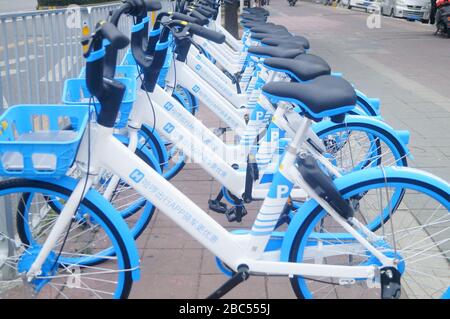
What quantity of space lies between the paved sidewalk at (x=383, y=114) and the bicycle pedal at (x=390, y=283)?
2.17 ft

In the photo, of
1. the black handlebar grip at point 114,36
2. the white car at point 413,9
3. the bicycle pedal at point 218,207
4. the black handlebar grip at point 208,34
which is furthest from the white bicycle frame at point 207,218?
the white car at point 413,9

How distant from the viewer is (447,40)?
14.0 metres

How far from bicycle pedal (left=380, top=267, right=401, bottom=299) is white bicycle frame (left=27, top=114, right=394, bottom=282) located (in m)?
0.03

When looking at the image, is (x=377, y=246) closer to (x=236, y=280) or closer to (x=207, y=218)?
(x=236, y=280)

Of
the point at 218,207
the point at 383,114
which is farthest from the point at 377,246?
the point at 383,114

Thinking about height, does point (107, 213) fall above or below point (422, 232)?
above

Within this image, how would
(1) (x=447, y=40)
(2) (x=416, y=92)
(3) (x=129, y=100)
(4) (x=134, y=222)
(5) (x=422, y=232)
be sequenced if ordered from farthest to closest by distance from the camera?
(1) (x=447, y=40), (2) (x=416, y=92), (4) (x=134, y=222), (5) (x=422, y=232), (3) (x=129, y=100)

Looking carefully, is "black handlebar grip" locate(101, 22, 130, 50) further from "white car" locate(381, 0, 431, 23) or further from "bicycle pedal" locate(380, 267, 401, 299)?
"white car" locate(381, 0, 431, 23)

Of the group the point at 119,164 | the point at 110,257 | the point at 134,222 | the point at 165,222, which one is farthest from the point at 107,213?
the point at 165,222

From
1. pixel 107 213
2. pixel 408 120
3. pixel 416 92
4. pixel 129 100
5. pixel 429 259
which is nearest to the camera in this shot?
pixel 107 213

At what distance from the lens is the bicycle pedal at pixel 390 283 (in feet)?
7.74

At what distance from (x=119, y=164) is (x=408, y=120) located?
4702mm

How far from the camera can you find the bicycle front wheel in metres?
2.36
